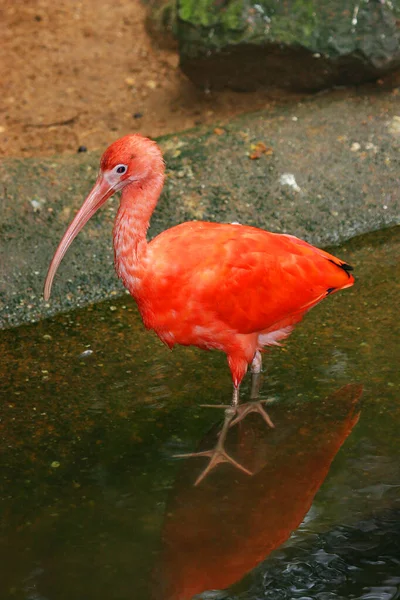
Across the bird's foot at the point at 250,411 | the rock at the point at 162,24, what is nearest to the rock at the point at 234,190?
the bird's foot at the point at 250,411

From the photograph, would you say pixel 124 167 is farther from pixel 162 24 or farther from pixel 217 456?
pixel 162 24

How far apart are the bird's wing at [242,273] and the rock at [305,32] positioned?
240 centimetres

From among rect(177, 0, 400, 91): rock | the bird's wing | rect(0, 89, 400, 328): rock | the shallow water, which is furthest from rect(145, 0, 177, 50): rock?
the bird's wing

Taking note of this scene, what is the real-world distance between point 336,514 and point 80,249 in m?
2.53

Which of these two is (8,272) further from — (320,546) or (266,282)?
(320,546)

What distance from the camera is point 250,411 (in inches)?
179

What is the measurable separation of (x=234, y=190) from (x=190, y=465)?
238cm

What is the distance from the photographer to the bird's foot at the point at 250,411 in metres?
4.48

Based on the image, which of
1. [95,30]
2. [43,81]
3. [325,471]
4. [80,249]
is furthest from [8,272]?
[95,30]

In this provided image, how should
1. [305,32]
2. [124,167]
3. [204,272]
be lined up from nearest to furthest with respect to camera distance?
[124,167], [204,272], [305,32]

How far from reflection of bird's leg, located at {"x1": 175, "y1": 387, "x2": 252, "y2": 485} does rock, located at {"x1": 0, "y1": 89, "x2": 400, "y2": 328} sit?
1.36 metres

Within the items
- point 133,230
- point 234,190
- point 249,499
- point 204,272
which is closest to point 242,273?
point 204,272

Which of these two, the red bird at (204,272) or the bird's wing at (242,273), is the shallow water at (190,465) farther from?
the bird's wing at (242,273)

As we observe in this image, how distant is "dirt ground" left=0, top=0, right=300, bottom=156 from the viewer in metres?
6.91
